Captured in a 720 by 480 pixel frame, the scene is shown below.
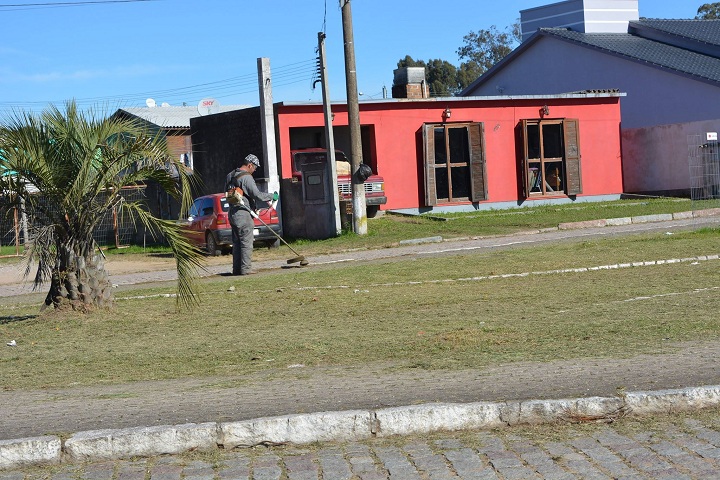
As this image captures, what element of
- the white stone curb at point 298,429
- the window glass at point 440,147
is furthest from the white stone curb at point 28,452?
the window glass at point 440,147

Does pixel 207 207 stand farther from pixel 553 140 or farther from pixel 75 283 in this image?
pixel 75 283

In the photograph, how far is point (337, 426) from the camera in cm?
561

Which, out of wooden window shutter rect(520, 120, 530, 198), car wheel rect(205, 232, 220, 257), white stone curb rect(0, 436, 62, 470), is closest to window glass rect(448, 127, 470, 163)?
wooden window shutter rect(520, 120, 530, 198)

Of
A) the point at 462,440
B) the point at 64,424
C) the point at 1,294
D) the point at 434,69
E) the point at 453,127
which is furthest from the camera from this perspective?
the point at 434,69

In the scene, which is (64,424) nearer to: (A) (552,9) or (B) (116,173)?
(B) (116,173)

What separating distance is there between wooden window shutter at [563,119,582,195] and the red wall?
1.31 feet

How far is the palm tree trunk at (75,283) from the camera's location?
428 inches

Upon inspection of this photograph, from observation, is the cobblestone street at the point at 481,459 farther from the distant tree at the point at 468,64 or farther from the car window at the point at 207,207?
the distant tree at the point at 468,64

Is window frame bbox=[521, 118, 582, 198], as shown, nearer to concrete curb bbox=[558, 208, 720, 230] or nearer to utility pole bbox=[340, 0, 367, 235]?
concrete curb bbox=[558, 208, 720, 230]

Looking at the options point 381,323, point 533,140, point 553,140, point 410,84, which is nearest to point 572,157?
point 553,140

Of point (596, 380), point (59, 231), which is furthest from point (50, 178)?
point (596, 380)

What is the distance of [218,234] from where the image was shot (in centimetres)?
2334

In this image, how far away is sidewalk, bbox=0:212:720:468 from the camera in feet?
18.0

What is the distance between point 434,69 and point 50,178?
7660 centimetres
